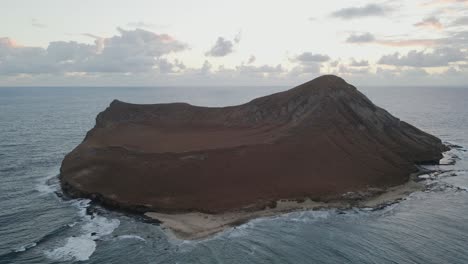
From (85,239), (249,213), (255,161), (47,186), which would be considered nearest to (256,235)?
(249,213)

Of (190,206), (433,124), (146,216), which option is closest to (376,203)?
(190,206)

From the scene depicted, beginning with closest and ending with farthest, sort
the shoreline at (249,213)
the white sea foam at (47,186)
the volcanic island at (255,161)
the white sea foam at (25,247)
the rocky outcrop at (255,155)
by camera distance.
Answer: the white sea foam at (25,247) < the shoreline at (249,213) < the volcanic island at (255,161) < the rocky outcrop at (255,155) < the white sea foam at (47,186)

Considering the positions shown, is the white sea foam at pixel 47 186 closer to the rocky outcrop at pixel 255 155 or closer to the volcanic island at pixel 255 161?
the volcanic island at pixel 255 161

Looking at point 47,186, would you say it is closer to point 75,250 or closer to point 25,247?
point 25,247

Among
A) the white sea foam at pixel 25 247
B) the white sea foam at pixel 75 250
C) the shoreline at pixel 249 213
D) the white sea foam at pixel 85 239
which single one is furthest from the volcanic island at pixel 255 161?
the white sea foam at pixel 25 247

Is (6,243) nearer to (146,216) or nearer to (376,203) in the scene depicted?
(146,216)

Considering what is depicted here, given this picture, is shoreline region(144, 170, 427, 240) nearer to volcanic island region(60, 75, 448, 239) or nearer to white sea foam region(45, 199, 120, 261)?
volcanic island region(60, 75, 448, 239)

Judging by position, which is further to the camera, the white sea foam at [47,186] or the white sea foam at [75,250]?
the white sea foam at [47,186]
